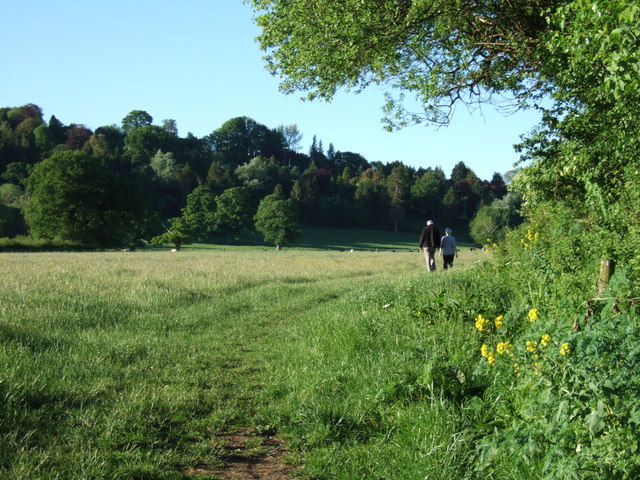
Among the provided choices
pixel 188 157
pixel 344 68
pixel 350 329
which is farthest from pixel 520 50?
pixel 188 157

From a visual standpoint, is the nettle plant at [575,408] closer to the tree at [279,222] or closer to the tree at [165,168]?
the tree at [279,222]

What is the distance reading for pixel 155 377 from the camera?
20.2ft

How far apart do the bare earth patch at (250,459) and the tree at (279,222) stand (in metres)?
71.5

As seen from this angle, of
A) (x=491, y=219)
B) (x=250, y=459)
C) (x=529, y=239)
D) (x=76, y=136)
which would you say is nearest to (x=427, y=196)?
(x=491, y=219)

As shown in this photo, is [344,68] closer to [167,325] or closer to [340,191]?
[167,325]

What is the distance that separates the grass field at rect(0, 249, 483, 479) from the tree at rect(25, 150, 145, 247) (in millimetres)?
40337

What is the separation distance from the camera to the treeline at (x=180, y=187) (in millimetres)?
49719

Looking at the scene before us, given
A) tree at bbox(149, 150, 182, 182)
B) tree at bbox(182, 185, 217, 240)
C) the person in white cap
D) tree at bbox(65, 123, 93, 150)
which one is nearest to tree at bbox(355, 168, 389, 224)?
tree at bbox(182, 185, 217, 240)

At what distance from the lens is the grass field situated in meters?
4.12

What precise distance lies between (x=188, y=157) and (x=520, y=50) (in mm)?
110712

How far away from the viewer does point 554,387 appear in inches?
142

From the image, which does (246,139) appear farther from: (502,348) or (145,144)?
(502,348)

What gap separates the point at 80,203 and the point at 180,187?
4952 cm

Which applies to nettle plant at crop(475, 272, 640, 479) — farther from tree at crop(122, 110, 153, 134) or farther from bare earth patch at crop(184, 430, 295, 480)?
tree at crop(122, 110, 153, 134)
